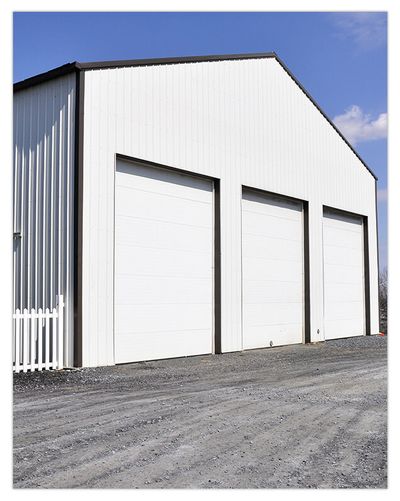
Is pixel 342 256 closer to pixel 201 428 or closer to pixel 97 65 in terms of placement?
pixel 97 65

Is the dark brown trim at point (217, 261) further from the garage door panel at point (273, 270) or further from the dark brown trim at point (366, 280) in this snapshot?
the dark brown trim at point (366, 280)

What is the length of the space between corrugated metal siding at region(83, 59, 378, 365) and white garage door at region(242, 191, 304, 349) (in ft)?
1.32

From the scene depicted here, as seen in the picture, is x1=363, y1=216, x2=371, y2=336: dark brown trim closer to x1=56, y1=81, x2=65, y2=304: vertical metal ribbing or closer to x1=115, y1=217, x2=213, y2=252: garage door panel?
x1=115, y1=217, x2=213, y2=252: garage door panel

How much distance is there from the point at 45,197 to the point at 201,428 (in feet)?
22.2

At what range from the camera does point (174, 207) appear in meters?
13.3

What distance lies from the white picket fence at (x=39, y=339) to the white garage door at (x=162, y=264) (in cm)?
119

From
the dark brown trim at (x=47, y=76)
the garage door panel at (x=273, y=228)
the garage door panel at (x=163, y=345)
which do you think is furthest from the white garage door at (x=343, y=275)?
the dark brown trim at (x=47, y=76)

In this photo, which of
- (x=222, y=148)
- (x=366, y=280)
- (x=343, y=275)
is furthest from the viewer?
(x=366, y=280)

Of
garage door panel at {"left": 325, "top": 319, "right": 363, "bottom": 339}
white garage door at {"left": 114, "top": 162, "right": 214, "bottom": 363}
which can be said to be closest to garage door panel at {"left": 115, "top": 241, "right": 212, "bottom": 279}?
white garage door at {"left": 114, "top": 162, "right": 214, "bottom": 363}

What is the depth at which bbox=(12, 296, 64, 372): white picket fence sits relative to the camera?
10703 mm

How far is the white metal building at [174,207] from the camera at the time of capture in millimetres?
11398

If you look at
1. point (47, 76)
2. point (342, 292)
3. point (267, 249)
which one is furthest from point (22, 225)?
point (342, 292)
